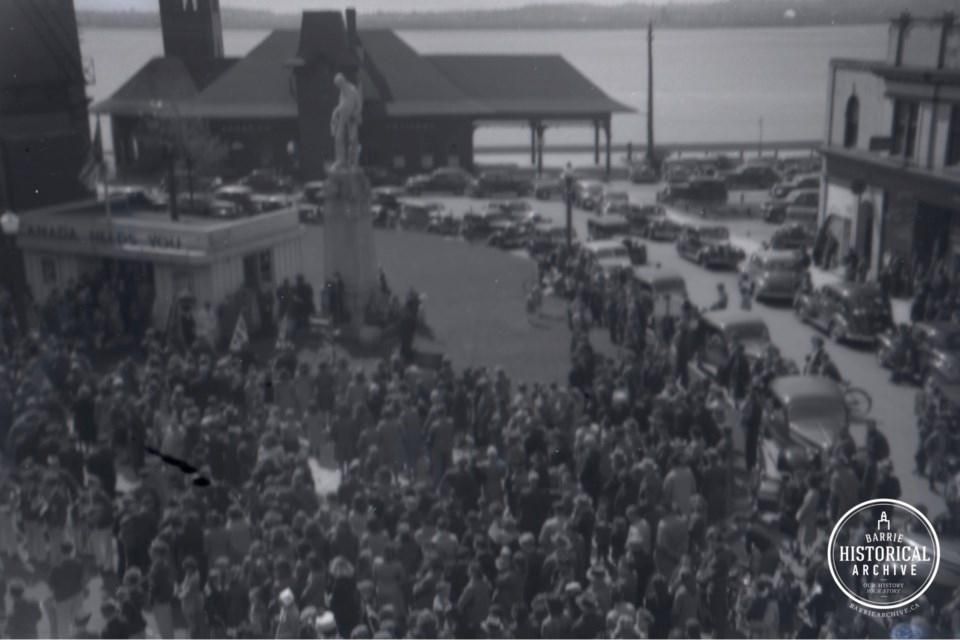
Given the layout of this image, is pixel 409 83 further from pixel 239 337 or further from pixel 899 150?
pixel 239 337

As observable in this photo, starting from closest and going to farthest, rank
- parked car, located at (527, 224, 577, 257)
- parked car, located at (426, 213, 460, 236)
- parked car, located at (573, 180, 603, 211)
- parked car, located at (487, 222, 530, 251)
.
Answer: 1. parked car, located at (527, 224, 577, 257)
2. parked car, located at (487, 222, 530, 251)
3. parked car, located at (426, 213, 460, 236)
4. parked car, located at (573, 180, 603, 211)

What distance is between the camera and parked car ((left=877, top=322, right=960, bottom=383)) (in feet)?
51.6

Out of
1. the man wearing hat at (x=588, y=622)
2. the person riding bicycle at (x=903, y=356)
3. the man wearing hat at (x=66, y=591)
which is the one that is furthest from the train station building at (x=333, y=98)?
the man wearing hat at (x=588, y=622)

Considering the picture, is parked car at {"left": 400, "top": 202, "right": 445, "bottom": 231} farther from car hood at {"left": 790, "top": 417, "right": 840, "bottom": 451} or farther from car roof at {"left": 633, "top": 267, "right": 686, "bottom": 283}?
car hood at {"left": 790, "top": 417, "right": 840, "bottom": 451}

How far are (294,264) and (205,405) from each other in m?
8.85

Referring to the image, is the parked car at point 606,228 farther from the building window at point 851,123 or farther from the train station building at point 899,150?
the building window at point 851,123

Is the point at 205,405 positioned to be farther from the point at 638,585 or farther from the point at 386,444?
the point at 638,585

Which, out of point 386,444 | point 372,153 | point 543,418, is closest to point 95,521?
point 386,444

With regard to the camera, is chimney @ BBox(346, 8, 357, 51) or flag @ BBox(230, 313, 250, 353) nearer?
flag @ BBox(230, 313, 250, 353)

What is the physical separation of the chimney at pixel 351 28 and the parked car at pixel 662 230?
1206 centimetres

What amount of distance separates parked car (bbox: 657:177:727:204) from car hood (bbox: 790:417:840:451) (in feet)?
84.0

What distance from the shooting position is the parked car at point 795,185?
36716 mm

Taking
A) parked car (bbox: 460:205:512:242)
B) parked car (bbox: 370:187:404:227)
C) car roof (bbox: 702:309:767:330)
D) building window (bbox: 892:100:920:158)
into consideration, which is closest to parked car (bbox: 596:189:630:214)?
parked car (bbox: 460:205:512:242)

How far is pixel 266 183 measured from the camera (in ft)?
127
